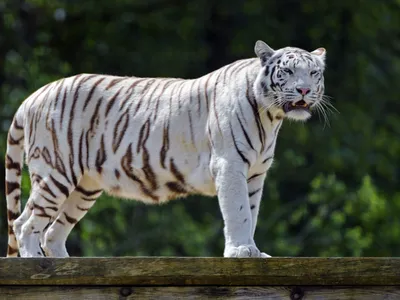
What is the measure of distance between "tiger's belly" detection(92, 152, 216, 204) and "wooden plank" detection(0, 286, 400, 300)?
4.52ft

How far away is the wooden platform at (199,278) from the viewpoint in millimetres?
5426

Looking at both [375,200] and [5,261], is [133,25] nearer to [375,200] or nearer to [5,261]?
[375,200]

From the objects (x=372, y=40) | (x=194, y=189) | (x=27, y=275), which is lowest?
(x=372, y=40)

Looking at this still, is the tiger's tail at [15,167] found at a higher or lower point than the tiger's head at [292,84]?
lower

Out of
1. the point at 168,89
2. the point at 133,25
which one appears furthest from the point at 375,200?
the point at 168,89

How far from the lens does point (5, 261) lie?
5418 mm

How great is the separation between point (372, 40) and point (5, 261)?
15614 millimetres

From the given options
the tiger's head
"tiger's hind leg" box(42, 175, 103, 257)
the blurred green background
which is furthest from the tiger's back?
the blurred green background

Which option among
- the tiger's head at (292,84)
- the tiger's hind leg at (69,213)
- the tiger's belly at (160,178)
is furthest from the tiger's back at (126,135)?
the tiger's head at (292,84)

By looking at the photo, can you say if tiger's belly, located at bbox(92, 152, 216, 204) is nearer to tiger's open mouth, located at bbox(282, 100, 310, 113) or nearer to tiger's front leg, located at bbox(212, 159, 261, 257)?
tiger's front leg, located at bbox(212, 159, 261, 257)

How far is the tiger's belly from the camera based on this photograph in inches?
273

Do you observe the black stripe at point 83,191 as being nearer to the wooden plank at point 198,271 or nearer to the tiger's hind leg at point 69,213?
the tiger's hind leg at point 69,213

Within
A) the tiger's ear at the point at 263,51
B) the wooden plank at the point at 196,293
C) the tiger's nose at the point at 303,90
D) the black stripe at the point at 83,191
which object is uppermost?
the tiger's ear at the point at 263,51

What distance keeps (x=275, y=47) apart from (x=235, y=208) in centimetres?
1238
